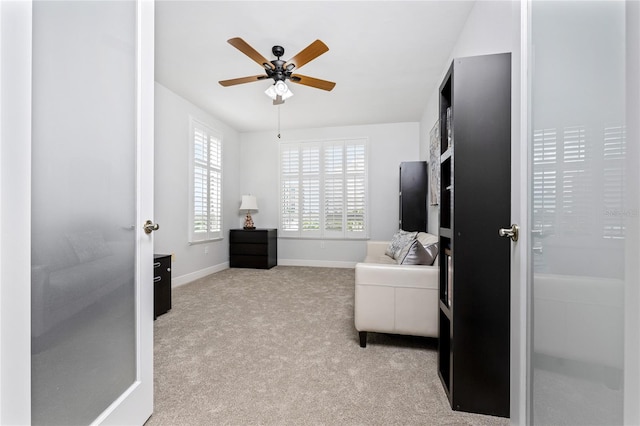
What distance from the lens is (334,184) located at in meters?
5.23

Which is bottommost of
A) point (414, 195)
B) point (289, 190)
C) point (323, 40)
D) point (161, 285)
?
point (161, 285)

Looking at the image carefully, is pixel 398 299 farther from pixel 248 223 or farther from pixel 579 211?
pixel 248 223

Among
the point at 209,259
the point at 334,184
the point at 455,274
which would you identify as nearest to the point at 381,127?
the point at 334,184

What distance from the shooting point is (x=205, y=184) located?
4.46 meters

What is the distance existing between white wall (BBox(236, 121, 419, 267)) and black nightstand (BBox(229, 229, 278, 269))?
0.48 meters

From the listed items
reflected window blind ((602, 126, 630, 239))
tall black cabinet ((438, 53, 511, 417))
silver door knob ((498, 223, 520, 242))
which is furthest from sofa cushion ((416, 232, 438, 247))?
reflected window blind ((602, 126, 630, 239))

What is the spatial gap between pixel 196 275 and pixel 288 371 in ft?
9.81

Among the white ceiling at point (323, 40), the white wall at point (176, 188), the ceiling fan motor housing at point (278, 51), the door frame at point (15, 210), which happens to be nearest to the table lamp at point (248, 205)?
the white wall at point (176, 188)

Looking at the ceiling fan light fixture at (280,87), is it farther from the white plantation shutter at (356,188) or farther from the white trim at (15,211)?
the white plantation shutter at (356,188)

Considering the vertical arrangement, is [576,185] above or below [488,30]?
below

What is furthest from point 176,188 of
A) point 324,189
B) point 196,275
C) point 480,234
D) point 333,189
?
point 480,234

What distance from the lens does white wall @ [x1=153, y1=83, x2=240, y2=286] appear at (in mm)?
3533

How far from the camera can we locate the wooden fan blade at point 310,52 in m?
2.12

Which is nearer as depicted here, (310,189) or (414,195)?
(414,195)
